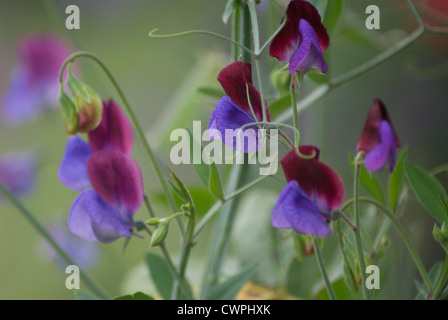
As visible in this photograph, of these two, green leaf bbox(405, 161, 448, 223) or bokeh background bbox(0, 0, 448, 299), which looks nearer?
green leaf bbox(405, 161, 448, 223)

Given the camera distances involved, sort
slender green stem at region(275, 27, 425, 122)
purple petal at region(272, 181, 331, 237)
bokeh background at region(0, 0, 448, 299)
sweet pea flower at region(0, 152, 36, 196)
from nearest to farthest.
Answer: purple petal at region(272, 181, 331, 237)
slender green stem at region(275, 27, 425, 122)
bokeh background at region(0, 0, 448, 299)
sweet pea flower at region(0, 152, 36, 196)

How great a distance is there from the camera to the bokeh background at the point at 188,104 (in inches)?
24.0

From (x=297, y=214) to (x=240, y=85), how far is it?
0.08 meters

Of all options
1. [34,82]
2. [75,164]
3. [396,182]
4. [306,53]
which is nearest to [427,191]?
[396,182]

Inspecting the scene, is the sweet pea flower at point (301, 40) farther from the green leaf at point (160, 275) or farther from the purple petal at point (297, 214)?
the green leaf at point (160, 275)

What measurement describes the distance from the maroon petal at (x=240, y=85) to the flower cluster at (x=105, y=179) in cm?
8

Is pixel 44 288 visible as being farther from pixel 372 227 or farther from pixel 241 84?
pixel 241 84

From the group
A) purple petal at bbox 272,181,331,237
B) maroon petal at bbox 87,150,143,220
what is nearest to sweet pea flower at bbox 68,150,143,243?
maroon petal at bbox 87,150,143,220

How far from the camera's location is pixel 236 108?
0.34 meters

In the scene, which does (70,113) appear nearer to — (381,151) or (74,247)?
(381,151)

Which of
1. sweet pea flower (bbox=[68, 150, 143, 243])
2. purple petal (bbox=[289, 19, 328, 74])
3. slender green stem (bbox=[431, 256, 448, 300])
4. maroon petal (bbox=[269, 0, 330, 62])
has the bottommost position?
→ slender green stem (bbox=[431, 256, 448, 300])

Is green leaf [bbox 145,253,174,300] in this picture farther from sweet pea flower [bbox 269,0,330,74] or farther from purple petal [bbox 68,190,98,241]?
sweet pea flower [bbox 269,0,330,74]

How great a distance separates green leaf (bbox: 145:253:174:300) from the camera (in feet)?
1.49

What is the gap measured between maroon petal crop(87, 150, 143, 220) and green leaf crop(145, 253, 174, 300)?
0.28 feet
